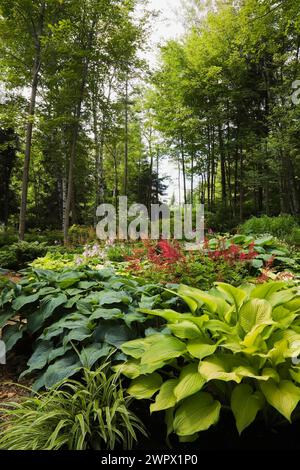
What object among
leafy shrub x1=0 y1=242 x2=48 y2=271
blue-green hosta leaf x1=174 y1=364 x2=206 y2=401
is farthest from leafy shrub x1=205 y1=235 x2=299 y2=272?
leafy shrub x1=0 y1=242 x2=48 y2=271

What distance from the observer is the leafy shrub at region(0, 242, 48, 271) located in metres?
6.87

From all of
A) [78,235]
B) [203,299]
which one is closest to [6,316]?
[203,299]

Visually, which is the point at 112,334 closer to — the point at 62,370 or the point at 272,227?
the point at 62,370

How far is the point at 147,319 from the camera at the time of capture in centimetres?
224

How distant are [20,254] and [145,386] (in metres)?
6.27

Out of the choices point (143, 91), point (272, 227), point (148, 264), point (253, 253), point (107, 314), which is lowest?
point (107, 314)

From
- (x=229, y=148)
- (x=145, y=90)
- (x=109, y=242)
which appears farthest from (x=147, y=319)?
(x=145, y=90)

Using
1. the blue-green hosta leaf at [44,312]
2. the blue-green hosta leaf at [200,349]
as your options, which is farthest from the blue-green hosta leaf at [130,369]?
the blue-green hosta leaf at [44,312]

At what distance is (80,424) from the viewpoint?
148 cm

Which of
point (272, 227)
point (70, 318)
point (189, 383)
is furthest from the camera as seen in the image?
point (272, 227)

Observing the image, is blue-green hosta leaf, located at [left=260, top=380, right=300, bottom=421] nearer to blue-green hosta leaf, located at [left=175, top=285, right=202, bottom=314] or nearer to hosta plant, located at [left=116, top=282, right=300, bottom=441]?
hosta plant, located at [left=116, top=282, right=300, bottom=441]

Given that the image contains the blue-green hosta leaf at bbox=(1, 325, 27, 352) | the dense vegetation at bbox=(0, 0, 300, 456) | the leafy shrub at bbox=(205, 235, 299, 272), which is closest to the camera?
the dense vegetation at bbox=(0, 0, 300, 456)

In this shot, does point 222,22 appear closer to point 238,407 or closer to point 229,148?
point 229,148
